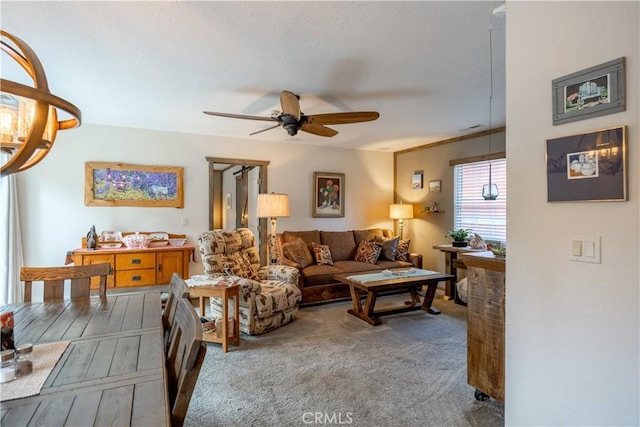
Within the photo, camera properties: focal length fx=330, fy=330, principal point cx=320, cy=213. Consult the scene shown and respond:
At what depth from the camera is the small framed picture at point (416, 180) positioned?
5859 millimetres

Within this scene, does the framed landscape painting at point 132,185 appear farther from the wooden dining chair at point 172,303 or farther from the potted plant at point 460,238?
the potted plant at point 460,238

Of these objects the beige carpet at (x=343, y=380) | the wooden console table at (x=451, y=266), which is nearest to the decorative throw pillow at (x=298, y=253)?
the beige carpet at (x=343, y=380)

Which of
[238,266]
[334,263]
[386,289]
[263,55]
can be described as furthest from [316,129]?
[334,263]

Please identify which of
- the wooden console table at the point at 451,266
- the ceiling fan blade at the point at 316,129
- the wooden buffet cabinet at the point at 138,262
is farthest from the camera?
the wooden console table at the point at 451,266

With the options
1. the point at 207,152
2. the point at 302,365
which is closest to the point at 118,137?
the point at 207,152

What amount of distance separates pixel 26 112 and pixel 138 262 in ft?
Answer: 9.57

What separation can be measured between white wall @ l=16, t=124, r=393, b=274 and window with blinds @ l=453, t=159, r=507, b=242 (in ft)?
5.26

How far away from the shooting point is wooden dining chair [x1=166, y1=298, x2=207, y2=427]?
1.03m

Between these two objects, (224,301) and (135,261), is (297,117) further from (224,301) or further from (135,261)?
(135,261)

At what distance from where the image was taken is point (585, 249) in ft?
4.64

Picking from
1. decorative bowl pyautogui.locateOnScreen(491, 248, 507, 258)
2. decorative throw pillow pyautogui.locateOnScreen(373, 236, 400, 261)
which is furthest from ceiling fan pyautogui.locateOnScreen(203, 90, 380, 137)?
decorative throw pillow pyautogui.locateOnScreen(373, 236, 400, 261)

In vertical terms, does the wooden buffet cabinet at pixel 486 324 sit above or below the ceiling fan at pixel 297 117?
below

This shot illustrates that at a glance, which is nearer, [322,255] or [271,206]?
[271,206]

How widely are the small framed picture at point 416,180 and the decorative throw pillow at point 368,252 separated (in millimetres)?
1357
